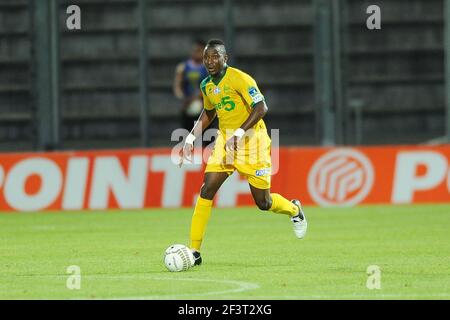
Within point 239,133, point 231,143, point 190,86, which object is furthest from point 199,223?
point 190,86

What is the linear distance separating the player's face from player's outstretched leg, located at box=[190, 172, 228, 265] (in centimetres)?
98

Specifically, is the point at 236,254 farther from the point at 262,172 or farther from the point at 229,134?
the point at 229,134

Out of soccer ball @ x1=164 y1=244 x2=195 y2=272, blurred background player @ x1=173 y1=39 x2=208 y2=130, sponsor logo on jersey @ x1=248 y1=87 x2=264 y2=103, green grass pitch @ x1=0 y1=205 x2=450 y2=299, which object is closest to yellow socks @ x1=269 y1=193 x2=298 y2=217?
green grass pitch @ x1=0 y1=205 x2=450 y2=299

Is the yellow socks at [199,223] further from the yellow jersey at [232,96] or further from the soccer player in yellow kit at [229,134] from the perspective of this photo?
the yellow jersey at [232,96]

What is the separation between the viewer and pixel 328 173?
20.5 meters

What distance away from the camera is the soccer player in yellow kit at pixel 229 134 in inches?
480

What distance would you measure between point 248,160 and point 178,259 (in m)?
1.47

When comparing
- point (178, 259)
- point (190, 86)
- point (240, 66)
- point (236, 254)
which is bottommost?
point (236, 254)

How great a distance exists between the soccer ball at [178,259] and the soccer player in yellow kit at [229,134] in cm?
23

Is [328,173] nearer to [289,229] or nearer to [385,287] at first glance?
[289,229]

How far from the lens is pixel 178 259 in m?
11.7

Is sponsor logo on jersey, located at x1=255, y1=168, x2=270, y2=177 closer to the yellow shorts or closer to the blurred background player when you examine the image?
the yellow shorts

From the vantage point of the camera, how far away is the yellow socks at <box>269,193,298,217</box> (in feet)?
43.6

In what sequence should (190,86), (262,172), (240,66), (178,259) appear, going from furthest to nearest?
(240,66) < (190,86) < (262,172) < (178,259)
